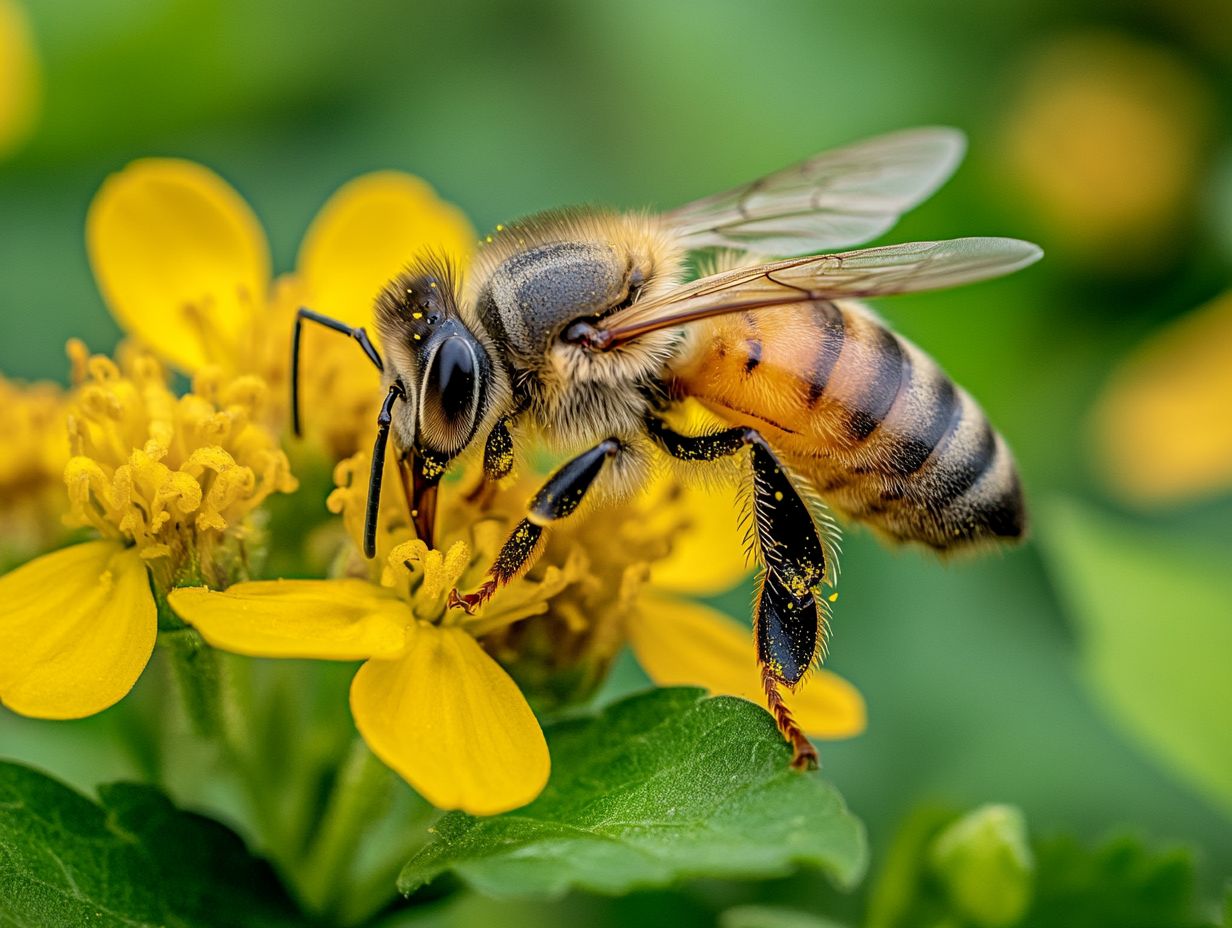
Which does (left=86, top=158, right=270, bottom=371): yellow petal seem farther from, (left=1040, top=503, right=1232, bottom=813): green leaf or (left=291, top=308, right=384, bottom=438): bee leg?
(left=1040, top=503, right=1232, bottom=813): green leaf

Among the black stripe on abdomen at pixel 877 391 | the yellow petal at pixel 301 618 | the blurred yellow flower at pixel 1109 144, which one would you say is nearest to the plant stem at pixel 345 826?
the yellow petal at pixel 301 618

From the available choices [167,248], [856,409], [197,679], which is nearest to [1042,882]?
[856,409]

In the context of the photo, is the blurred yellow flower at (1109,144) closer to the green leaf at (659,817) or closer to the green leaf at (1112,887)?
the green leaf at (1112,887)

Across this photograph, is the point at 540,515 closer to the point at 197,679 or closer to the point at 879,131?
the point at 197,679

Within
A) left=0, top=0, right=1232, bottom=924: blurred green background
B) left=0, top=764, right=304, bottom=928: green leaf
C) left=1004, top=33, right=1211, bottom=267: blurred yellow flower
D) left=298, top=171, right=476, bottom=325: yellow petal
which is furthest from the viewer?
left=1004, top=33, right=1211, bottom=267: blurred yellow flower

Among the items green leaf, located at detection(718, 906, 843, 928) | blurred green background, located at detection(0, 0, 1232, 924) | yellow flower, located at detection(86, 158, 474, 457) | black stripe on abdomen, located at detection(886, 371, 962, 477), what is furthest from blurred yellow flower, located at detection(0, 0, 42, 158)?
green leaf, located at detection(718, 906, 843, 928)

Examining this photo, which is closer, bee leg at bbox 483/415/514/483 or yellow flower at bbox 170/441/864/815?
yellow flower at bbox 170/441/864/815
